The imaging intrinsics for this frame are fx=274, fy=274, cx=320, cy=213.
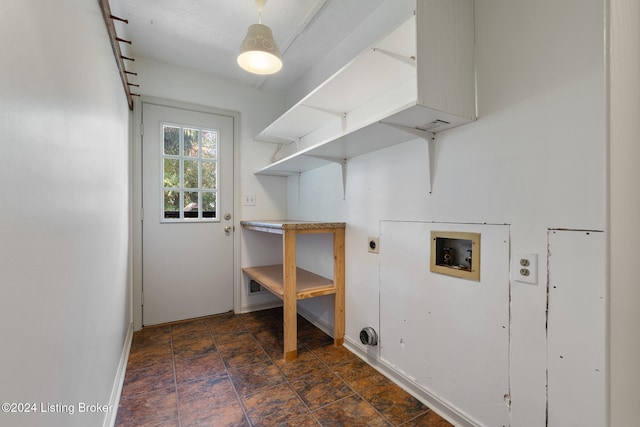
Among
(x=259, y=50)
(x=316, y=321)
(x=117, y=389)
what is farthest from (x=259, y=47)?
(x=316, y=321)

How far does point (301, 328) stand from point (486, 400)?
1.66 metres

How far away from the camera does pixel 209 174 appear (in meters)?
2.87

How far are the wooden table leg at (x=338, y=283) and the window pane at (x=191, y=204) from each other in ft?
5.03

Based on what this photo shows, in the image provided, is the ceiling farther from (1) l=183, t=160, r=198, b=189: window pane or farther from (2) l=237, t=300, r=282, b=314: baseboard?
(2) l=237, t=300, r=282, b=314: baseboard

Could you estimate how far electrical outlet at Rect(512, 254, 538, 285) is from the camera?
1100 millimetres

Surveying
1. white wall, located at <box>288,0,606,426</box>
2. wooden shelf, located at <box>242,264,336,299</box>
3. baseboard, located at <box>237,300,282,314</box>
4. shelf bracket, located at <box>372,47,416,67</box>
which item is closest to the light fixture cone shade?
shelf bracket, located at <box>372,47,416,67</box>

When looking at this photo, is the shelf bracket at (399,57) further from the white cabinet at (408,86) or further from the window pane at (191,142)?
the window pane at (191,142)

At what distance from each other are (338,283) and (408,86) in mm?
1497

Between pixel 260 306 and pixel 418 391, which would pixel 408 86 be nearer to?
pixel 418 391

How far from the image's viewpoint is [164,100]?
8.71 ft

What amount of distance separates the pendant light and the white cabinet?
346 millimetres

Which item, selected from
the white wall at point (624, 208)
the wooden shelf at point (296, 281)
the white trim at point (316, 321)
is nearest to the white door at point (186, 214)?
the wooden shelf at point (296, 281)

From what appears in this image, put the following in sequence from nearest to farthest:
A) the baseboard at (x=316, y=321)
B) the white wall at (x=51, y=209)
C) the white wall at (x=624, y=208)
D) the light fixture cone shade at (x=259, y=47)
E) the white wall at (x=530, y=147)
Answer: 1. the white wall at (x=624, y=208)
2. the white wall at (x=51, y=209)
3. the white wall at (x=530, y=147)
4. the light fixture cone shade at (x=259, y=47)
5. the baseboard at (x=316, y=321)

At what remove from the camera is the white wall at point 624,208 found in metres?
0.30
